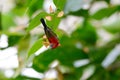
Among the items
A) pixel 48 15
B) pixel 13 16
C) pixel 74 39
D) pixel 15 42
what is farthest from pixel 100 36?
pixel 48 15

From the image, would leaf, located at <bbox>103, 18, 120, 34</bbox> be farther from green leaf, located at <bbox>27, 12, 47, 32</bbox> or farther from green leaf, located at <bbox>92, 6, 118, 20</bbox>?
green leaf, located at <bbox>27, 12, 47, 32</bbox>

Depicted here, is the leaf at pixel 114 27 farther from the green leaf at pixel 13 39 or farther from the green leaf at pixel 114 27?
the green leaf at pixel 13 39

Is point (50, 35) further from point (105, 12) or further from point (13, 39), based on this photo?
point (105, 12)

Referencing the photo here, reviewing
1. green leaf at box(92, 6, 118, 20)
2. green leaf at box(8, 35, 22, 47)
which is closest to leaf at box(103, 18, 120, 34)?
green leaf at box(92, 6, 118, 20)

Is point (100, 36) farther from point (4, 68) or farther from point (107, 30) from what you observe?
point (4, 68)

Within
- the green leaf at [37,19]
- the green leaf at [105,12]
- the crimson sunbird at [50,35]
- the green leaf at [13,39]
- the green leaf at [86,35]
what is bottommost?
the crimson sunbird at [50,35]

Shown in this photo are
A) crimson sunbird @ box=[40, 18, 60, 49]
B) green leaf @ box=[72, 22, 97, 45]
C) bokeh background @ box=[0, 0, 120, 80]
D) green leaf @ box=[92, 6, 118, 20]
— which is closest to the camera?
crimson sunbird @ box=[40, 18, 60, 49]

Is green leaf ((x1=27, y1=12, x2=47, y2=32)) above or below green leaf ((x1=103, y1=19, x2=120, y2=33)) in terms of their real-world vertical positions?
below

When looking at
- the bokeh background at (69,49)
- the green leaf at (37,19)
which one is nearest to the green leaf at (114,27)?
the bokeh background at (69,49)
